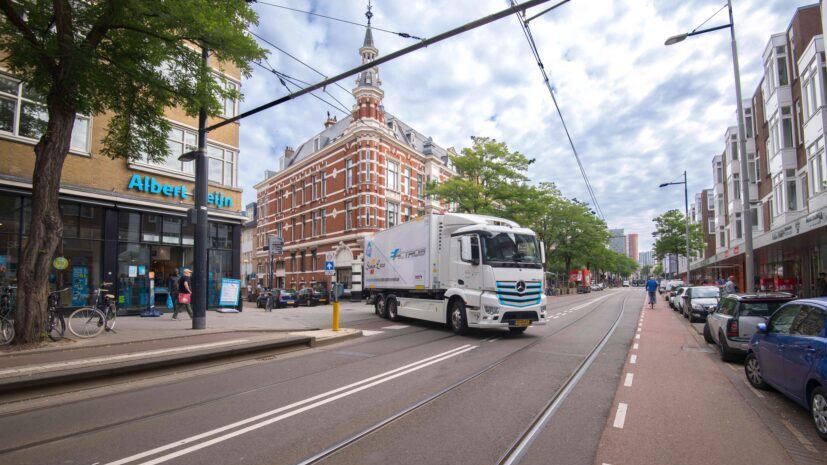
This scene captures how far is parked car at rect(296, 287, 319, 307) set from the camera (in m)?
31.0

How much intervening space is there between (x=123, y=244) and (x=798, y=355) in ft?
63.8

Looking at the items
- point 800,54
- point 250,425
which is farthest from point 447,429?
point 800,54

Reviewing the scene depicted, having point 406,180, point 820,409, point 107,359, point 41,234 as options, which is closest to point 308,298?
point 406,180

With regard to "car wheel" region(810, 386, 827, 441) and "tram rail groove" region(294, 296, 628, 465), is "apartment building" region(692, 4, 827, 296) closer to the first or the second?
"car wheel" region(810, 386, 827, 441)

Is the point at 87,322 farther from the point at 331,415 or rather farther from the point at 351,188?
the point at 351,188

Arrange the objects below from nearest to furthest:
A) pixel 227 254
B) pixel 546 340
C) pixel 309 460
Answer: pixel 309 460, pixel 546 340, pixel 227 254

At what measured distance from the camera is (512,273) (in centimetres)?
1212

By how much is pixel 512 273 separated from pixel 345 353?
5.08 m

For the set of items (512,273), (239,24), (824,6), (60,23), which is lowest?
(512,273)

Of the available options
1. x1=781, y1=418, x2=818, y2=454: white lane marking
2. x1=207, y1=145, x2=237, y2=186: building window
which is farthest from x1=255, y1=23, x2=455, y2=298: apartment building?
x1=781, y1=418, x2=818, y2=454: white lane marking

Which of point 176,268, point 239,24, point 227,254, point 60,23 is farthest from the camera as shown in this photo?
point 227,254

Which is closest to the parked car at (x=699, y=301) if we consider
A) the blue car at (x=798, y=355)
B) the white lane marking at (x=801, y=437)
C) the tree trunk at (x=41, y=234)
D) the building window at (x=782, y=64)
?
the building window at (x=782, y=64)

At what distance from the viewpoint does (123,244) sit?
16812mm

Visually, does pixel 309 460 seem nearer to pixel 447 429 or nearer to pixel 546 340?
pixel 447 429
